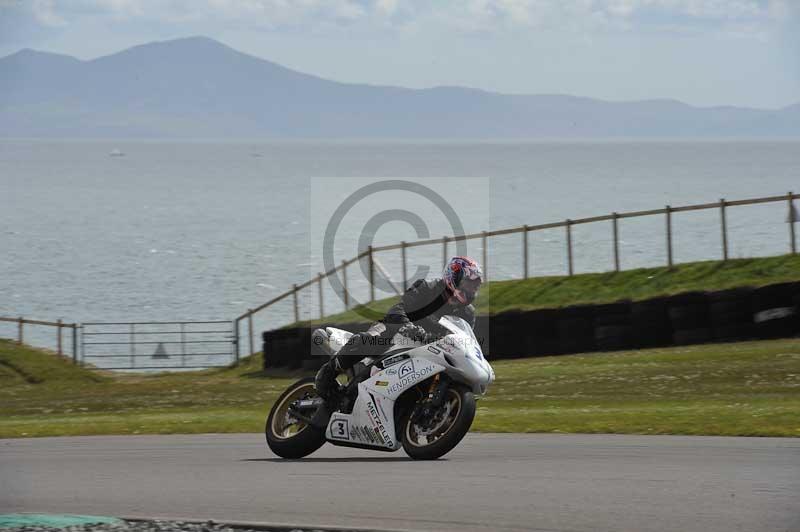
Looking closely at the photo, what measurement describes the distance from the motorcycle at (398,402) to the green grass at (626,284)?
14790 millimetres

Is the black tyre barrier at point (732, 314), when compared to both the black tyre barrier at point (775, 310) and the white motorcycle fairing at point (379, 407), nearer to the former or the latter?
the black tyre barrier at point (775, 310)

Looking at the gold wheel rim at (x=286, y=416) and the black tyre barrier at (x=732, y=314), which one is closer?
the gold wheel rim at (x=286, y=416)

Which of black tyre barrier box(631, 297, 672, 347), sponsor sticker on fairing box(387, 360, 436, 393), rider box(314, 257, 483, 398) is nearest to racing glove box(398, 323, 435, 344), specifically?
rider box(314, 257, 483, 398)

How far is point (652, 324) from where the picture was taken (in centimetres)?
2380

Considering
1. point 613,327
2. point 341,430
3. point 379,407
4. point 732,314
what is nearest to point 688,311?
point 732,314

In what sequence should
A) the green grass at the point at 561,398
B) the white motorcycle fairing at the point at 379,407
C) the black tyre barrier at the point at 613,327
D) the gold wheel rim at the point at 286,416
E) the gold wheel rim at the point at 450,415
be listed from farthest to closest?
the black tyre barrier at the point at 613,327, the green grass at the point at 561,398, the gold wheel rim at the point at 286,416, the white motorcycle fairing at the point at 379,407, the gold wheel rim at the point at 450,415

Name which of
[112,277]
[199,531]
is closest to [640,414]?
[199,531]

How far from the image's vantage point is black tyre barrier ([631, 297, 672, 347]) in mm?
23703

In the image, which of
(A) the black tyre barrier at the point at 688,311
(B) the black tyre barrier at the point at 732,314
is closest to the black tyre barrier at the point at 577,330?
(A) the black tyre barrier at the point at 688,311

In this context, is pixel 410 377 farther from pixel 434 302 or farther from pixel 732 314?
pixel 732 314

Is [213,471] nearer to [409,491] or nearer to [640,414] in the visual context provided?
[409,491]

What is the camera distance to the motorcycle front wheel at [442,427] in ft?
32.3

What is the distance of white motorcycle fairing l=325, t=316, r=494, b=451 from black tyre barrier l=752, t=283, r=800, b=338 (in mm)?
13709

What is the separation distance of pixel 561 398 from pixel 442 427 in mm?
8904
